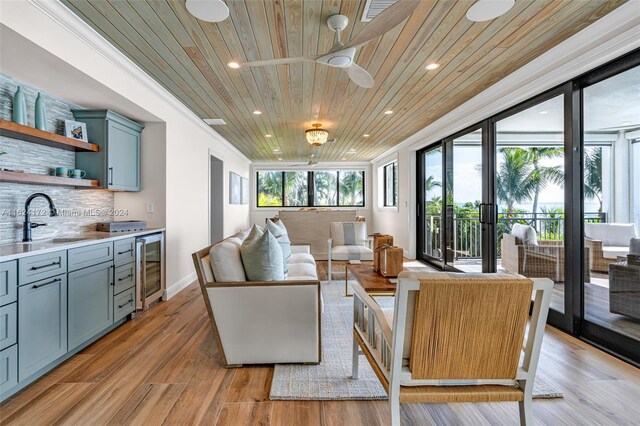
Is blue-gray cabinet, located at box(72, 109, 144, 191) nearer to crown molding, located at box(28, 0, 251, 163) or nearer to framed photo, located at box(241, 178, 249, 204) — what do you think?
crown molding, located at box(28, 0, 251, 163)

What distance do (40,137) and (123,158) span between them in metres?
0.94

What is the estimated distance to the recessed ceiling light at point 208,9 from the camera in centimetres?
197

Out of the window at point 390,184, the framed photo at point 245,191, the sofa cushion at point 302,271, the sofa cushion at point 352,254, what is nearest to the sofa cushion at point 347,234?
the sofa cushion at point 352,254

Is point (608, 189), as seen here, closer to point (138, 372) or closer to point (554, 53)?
point (554, 53)

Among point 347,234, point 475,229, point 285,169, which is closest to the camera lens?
point 475,229

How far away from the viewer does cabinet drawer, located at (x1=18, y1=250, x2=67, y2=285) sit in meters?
1.95

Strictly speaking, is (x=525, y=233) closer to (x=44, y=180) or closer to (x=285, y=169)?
(x=44, y=180)

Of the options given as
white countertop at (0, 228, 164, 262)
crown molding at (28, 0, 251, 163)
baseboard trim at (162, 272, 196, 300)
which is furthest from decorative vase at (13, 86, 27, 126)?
baseboard trim at (162, 272, 196, 300)

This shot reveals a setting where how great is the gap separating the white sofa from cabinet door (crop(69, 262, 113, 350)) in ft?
3.41

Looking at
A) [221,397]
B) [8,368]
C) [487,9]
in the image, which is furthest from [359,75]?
[8,368]

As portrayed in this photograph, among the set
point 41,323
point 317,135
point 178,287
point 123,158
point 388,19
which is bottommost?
point 178,287

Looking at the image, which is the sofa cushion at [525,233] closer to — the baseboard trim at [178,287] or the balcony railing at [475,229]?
the balcony railing at [475,229]

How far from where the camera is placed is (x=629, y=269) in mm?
2352

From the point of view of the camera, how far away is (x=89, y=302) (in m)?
2.56
